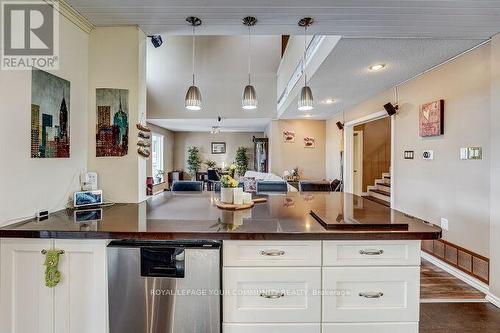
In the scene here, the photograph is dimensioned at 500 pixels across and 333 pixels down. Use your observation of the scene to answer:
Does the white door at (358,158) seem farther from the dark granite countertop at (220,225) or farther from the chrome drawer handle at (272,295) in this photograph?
the chrome drawer handle at (272,295)

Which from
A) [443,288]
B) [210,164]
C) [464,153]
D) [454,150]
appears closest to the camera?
[443,288]

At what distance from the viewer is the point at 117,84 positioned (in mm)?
2377

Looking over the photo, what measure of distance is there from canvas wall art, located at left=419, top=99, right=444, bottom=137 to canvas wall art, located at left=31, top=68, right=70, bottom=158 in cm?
369

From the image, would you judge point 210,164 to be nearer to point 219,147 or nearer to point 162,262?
point 219,147

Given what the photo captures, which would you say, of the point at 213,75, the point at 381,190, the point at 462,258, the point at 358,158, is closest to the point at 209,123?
the point at 213,75

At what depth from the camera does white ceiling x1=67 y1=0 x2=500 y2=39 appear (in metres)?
2.04

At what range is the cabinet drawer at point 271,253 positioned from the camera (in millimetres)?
1529

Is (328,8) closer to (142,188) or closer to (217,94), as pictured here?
(142,188)

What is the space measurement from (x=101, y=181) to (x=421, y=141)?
3.70 m

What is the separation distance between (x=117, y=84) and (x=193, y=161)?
8429mm

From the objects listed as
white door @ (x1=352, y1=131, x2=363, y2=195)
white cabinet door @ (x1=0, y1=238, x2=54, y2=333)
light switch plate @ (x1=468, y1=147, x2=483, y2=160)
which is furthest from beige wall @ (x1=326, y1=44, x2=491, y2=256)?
white cabinet door @ (x1=0, y1=238, x2=54, y2=333)

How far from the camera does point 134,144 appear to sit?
7.89 feet

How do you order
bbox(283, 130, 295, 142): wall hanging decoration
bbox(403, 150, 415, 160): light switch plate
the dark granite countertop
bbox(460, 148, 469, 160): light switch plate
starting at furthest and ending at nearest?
bbox(283, 130, 295, 142): wall hanging decoration
bbox(403, 150, 415, 160): light switch plate
bbox(460, 148, 469, 160): light switch plate
the dark granite countertop

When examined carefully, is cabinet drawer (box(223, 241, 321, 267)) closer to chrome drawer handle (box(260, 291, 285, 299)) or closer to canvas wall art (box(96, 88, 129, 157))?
chrome drawer handle (box(260, 291, 285, 299))
